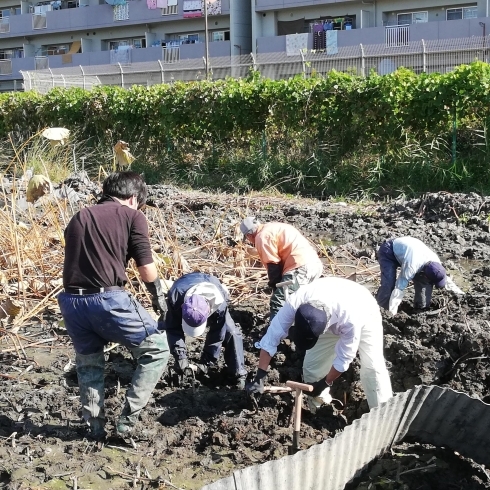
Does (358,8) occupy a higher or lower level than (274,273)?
higher

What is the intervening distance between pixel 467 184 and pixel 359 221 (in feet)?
10.3

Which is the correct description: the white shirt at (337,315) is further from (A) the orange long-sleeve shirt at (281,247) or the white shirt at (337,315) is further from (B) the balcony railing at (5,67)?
(B) the balcony railing at (5,67)

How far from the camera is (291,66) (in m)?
18.3

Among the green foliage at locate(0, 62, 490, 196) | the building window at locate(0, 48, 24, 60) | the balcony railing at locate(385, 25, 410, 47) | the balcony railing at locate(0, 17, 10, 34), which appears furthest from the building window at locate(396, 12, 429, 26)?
the balcony railing at locate(0, 17, 10, 34)

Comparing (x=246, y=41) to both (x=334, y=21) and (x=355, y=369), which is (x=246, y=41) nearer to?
(x=334, y=21)

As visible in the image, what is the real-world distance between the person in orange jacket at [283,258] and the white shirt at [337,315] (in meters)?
1.38

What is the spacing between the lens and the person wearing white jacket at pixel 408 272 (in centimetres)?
616

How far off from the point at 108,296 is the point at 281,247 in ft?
6.57

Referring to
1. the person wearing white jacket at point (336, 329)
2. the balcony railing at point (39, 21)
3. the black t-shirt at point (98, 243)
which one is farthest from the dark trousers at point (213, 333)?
the balcony railing at point (39, 21)

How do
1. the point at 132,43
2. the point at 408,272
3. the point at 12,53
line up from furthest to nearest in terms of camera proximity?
the point at 12,53 → the point at 132,43 → the point at 408,272

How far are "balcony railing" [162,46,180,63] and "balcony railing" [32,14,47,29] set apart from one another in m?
9.03

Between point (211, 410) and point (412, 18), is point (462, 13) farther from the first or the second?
point (211, 410)

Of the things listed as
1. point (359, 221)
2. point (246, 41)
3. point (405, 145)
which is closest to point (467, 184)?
point (405, 145)

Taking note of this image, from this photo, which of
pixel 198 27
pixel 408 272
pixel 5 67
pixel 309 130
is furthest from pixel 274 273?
pixel 5 67
